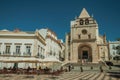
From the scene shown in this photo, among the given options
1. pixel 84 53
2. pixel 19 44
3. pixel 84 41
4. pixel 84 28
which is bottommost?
pixel 84 53

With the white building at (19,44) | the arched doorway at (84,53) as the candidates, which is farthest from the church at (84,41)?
the white building at (19,44)

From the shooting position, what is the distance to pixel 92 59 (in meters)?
43.8

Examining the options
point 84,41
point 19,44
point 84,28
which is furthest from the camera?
point 84,28

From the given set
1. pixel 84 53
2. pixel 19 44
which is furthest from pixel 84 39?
pixel 19 44

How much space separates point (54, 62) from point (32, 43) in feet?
28.4

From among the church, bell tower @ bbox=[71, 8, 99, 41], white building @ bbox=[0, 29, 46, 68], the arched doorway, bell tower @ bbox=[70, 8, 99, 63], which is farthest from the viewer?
bell tower @ bbox=[71, 8, 99, 41]

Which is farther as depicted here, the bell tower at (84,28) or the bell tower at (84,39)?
the bell tower at (84,28)

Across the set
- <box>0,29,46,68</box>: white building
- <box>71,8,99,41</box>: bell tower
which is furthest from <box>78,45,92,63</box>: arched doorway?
<box>0,29,46,68</box>: white building

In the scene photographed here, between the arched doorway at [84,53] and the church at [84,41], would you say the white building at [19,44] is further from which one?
the arched doorway at [84,53]

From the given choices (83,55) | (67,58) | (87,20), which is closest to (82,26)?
(87,20)

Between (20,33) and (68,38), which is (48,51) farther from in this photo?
(68,38)

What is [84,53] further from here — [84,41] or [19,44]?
[19,44]

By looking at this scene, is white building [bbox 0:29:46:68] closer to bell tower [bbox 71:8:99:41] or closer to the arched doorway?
bell tower [bbox 71:8:99:41]

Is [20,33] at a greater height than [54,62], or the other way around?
[20,33]
